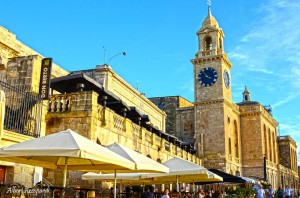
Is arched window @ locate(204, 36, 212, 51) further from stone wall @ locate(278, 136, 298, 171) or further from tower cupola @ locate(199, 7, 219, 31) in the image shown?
stone wall @ locate(278, 136, 298, 171)

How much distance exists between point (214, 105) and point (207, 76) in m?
3.56

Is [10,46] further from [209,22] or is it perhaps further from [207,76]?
[209,22]

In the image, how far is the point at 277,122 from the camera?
57.0 m

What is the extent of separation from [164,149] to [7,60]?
11.8 metres

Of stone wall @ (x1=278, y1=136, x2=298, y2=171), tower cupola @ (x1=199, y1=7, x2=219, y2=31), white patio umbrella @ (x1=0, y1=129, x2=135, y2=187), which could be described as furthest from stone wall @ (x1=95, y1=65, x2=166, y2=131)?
stone wall @ (x1=278, y1=136, x2=298, y2=171)

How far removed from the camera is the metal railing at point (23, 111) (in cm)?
1061

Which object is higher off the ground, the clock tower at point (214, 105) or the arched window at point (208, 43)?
the arched window at point (208, 43)

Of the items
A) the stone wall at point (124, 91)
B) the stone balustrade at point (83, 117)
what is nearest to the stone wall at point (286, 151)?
the stone wall at point (124, 91)

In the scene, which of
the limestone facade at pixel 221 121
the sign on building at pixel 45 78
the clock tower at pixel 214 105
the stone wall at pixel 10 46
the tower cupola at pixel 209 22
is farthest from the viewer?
the tower cupola at pixel 209 22

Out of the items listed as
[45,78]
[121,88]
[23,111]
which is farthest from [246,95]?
[23,111]

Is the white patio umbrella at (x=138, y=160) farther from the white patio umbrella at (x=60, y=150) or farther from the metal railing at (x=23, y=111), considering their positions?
the metal railing at (x=23, y=111)

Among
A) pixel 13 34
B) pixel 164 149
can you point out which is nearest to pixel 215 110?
pixel 164 149

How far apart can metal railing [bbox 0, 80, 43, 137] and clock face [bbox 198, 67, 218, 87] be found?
31.6 m

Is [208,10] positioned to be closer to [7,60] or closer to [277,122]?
[277,122]
